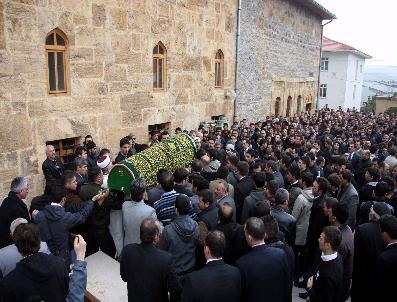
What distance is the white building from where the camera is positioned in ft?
116

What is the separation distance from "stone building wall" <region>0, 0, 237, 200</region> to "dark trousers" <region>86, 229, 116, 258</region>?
3.06 m

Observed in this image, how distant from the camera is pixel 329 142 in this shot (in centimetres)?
963

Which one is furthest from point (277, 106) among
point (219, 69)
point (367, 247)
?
point (367, 247)

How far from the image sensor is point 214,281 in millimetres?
3010

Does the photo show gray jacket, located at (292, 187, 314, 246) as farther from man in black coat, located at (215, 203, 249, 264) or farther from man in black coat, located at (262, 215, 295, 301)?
man in black coat, located at (262, 215, 295, 301)

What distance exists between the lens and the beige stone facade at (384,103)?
110ft

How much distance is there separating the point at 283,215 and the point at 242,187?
3.87 feet

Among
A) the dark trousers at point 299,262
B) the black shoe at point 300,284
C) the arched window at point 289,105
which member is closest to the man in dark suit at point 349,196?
the dark trousers at point 299,262

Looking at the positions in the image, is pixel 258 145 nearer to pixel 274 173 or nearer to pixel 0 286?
pixel 274 173

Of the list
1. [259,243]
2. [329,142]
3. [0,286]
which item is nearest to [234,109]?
[329,142]

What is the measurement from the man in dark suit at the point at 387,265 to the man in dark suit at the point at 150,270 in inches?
79.3

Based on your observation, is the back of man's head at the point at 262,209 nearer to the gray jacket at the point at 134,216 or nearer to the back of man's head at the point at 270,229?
the back of man's head at the point at 270,229

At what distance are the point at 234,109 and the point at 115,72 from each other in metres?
6.79

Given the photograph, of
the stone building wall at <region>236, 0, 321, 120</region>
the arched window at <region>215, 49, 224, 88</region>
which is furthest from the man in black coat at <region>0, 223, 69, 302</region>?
the stone building wall at <region>236, 0, 321, 120</region>
